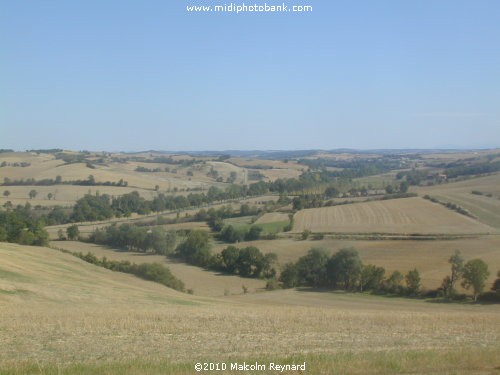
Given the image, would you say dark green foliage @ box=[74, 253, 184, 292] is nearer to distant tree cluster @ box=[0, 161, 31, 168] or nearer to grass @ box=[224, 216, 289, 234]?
grass @ box=[224, 216, 289, 234]

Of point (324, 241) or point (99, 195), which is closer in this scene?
point (324, 241)

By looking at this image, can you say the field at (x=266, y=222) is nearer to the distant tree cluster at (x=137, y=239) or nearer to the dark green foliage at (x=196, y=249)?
the dark green foliage at (x=196, y=249)

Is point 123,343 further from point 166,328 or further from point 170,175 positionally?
point 170,175

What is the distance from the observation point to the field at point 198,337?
10305 mm

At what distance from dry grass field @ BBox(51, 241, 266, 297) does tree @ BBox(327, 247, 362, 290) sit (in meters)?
6.46

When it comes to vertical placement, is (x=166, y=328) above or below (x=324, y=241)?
above

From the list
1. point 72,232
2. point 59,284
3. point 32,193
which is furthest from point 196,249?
point 32,193

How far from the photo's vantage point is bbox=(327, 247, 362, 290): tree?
46.3 m

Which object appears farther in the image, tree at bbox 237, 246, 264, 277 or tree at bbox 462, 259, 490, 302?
tree at bbox 237, 246, 264, 277

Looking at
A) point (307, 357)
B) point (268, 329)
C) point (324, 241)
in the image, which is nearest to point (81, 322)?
point (268, 329)

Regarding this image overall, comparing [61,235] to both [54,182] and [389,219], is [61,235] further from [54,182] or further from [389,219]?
[54,182]

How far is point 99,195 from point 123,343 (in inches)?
3956

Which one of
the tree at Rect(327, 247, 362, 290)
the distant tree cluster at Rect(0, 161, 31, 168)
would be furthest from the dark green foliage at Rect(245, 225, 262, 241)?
the distant tree cluster at Rect(0, 161, 31, 168)

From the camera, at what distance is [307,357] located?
35.3 ft
